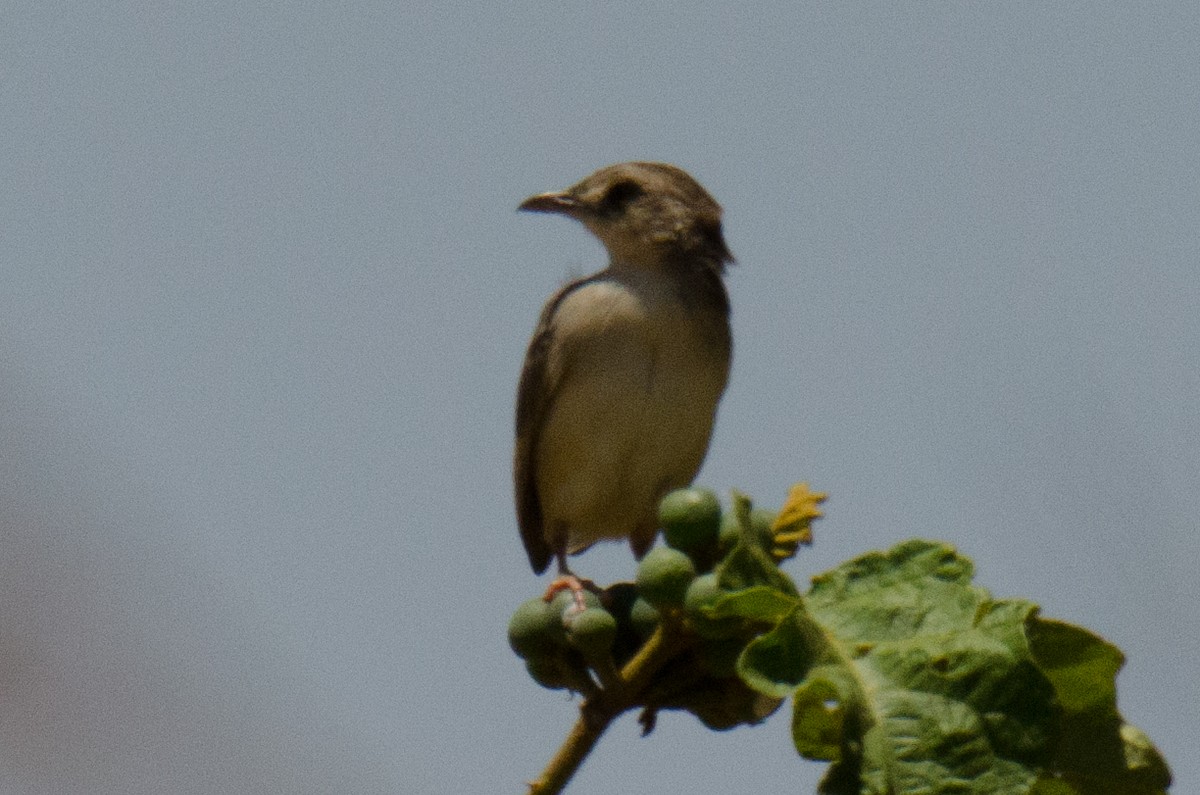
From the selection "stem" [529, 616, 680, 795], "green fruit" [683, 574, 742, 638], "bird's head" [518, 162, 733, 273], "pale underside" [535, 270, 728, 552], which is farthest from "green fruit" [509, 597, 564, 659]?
"bird's head" [518, 162, 733, 273]

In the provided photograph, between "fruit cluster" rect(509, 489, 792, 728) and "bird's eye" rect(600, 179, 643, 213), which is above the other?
"bird's eye" rect(600, 179, 643, 213)

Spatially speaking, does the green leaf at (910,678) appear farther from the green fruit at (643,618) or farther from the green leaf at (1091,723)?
the green fruit at (643,618)

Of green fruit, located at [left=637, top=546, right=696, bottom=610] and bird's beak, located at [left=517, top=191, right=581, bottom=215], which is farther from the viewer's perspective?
bird's beak, located at [left=517, top=191, right=581, bottom=215]

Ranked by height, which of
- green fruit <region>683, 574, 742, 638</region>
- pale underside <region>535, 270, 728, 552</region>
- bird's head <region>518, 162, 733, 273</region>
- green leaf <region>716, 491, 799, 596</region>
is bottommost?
green fruit <region>683, 574, 742, 638</region>

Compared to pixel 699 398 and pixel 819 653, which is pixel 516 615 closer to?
pixel 819 653

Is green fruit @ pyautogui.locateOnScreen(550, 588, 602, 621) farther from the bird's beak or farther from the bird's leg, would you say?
the bird's beak

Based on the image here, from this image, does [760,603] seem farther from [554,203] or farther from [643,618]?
[554,203]

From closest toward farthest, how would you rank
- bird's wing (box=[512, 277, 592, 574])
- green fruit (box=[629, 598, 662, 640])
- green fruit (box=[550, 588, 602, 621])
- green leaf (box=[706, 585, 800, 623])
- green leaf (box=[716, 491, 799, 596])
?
green leaf (box=[706, 585, 800, 623]) → green leaf (box=[716, 491, 799, 596]) → green fruit (box=[550, 588, 602, 621]) → green fruit (box=[629, 598, 662, 640]) → bird's wing (box=[512, 277, 592, 574])

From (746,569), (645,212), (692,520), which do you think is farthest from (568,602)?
(645,212)
